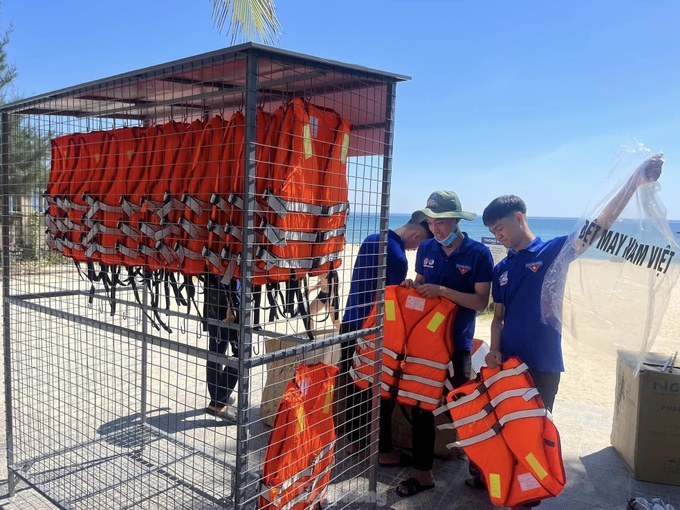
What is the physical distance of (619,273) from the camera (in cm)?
284

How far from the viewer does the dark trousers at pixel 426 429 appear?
335cm

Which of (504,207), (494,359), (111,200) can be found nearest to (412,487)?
(494,359)

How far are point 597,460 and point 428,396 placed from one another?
171cm

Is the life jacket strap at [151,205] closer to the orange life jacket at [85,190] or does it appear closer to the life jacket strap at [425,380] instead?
the orange life jacket at [85,190]

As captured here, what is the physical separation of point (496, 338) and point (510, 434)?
2.20 ft

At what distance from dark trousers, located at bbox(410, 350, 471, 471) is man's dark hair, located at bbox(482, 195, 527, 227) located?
956 mm

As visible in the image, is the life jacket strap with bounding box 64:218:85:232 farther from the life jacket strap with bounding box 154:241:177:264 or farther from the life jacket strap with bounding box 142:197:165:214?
the life jacket strap with bounding box 154:241:177:264

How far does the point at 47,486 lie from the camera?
3.21 m

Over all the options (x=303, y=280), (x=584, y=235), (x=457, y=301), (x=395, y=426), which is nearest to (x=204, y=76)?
(x=303, y=280)

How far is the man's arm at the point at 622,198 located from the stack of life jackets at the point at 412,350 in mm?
879

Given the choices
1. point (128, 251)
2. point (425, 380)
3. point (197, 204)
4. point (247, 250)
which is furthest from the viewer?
point (425, 380)

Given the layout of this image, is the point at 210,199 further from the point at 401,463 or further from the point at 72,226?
the point at 401,463

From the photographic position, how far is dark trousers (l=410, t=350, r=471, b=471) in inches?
132

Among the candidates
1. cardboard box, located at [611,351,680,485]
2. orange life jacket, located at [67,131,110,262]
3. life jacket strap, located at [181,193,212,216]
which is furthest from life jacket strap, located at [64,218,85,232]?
cardboard box, located at [611,351,680,485]
